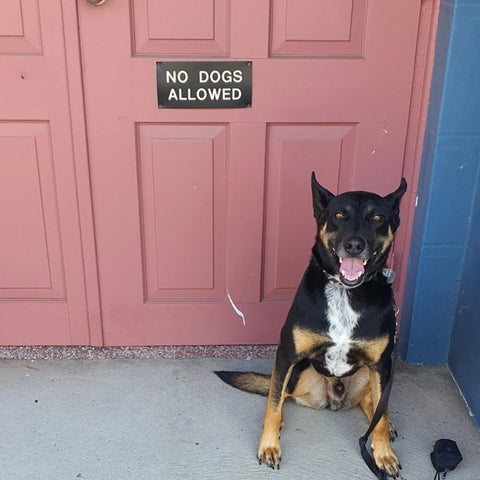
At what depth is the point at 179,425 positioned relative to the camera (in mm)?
2695

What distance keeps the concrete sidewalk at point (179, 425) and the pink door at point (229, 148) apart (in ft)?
0.99

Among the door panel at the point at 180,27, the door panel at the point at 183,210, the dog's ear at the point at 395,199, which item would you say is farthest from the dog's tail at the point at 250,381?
the door panel at the point at 180,27

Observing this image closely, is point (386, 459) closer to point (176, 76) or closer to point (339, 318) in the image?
point (339, 318)

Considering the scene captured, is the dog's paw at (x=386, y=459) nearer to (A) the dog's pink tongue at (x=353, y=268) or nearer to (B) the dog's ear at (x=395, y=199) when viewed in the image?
(A) the dog's pink tongue at (x=353, y=268)

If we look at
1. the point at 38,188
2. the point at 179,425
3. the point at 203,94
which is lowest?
the point at 179,425

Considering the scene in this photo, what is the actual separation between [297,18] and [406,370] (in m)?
1.86

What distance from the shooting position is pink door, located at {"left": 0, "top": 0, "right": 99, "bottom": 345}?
2.60 metres

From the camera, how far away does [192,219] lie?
2939 millimetres

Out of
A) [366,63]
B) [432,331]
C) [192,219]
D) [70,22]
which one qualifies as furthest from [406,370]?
[70,22]

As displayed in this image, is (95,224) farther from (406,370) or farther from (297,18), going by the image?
(406,370)

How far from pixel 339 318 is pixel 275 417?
1.72 feet

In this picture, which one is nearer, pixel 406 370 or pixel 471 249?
pixel 471 249

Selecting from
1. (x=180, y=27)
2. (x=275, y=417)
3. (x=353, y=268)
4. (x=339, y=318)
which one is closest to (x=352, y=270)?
(x=353, y=268)

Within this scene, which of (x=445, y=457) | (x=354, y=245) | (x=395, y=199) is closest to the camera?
(x=354, y=245)
